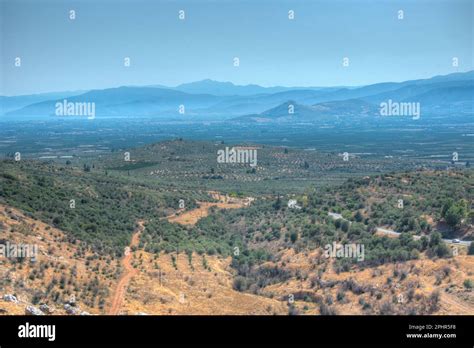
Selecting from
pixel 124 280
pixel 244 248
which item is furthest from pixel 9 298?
pixel 244 248

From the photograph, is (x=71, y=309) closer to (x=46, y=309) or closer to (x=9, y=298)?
(x=46, y=309)

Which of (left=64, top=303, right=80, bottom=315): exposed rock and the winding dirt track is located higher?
(left=64, top=303, right=80, bottom=315): exposed rock

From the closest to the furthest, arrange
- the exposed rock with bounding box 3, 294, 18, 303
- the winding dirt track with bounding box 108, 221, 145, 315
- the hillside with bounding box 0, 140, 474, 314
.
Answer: the exposed rock with bounding box 3, 294, 18, 303 → the winding dirt track with bounding box 108, 221, 145, 315 → the hillside with bounding box 0, 140, 474, 314

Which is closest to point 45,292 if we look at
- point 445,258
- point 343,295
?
point 343,295

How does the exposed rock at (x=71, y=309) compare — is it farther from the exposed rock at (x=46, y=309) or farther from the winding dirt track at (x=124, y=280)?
the winding dirt track at (x=124, y=280)

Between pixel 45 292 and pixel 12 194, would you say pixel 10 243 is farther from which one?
pixel 12 194

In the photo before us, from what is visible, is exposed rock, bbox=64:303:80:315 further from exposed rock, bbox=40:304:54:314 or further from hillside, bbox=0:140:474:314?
exposed rock, bbox=40:304:54:314

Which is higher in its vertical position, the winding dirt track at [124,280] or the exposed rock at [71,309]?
the exposed rock at [71,309]

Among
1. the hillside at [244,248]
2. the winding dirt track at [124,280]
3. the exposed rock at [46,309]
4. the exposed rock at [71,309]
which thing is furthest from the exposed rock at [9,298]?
the winding dirt track at [124,280]

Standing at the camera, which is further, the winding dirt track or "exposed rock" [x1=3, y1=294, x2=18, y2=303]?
the winding dirt track

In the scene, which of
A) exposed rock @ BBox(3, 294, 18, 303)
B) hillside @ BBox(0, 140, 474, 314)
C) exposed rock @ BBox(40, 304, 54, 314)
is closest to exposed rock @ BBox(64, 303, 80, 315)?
hillside @ BBox(0, 140, 474, 314)
